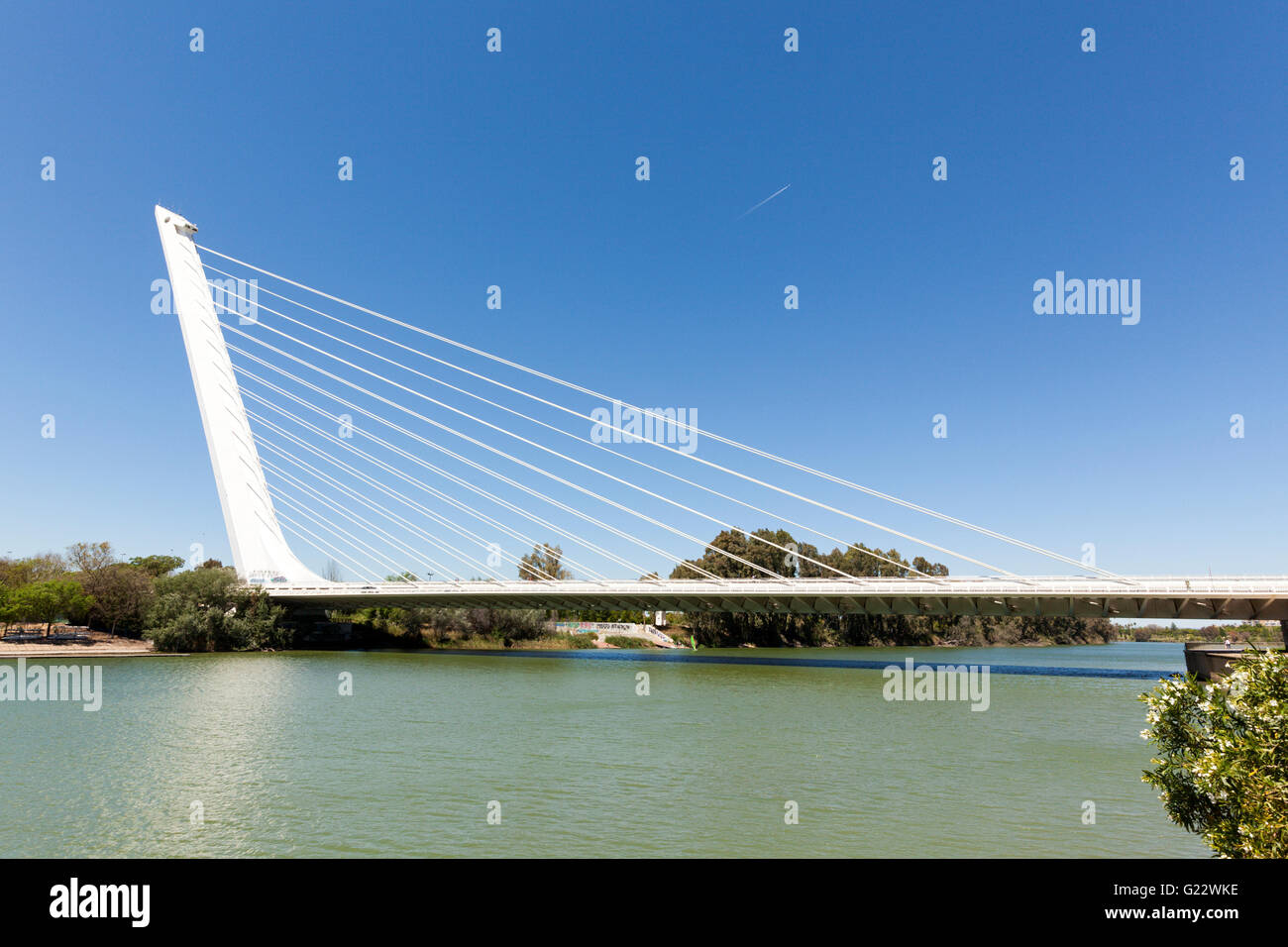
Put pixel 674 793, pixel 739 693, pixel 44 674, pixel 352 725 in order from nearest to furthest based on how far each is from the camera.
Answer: pixel 674 793 < pixel 352 725 < pixel 739 693 < pixel 44 674

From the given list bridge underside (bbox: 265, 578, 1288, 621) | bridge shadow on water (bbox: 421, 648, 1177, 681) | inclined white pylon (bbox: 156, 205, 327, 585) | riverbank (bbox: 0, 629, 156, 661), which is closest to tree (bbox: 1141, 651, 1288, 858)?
bridge underside (bbox: 265, 578, 1288, 621)

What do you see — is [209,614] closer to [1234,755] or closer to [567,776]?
[567,776]

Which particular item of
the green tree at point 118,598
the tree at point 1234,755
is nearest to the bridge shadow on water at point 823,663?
the green tree at point 118,598

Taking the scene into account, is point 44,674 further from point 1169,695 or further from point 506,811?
point 1169,695

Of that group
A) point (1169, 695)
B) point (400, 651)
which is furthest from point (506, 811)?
point (400, 651)

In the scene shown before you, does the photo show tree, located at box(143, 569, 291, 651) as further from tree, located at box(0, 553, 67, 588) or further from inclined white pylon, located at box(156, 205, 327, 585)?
tree, located at box(0, 553, 67, 588)

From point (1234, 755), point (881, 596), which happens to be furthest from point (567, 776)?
point (881, 596)
